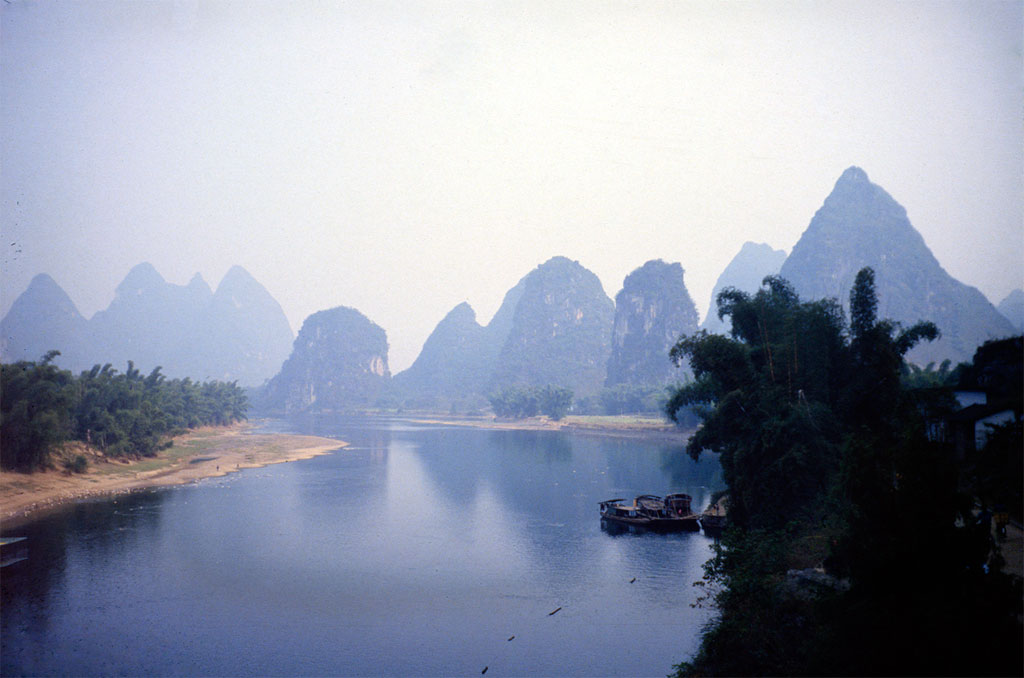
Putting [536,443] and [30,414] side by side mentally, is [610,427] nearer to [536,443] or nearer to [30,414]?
[536,443]

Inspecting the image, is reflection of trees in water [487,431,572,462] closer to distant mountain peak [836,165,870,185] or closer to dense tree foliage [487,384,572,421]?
dense tree foliage [487,384,572,421]

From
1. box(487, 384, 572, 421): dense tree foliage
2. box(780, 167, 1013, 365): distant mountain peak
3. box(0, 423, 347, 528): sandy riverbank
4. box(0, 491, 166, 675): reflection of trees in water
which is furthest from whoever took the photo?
box(487, 384, 572, 421): dense tree foliage

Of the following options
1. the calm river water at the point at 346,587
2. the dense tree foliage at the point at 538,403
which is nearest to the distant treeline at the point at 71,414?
the calm river water at the point at 346,587

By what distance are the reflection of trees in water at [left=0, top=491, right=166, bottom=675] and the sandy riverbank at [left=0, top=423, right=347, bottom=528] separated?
2289 millimetres

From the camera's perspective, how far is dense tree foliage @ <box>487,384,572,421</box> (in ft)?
439

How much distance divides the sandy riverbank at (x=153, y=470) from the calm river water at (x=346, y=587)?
2929mm

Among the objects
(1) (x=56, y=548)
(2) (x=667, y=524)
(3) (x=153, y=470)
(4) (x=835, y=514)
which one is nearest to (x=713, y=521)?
(2) (x=667, y=524)

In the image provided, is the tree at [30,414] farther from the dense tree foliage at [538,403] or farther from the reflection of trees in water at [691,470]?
the dense tree foliage at [538,403]

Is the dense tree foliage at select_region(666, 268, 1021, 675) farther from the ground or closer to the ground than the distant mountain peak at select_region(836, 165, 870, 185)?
closer to the ground

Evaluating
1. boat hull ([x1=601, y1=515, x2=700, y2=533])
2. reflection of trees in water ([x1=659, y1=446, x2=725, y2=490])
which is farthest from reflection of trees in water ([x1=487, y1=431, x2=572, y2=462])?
boat hull ([x1=601, y1=515, x2=700, y2=533])

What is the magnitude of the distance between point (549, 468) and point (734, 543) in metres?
43.0

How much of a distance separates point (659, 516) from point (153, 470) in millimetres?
43543

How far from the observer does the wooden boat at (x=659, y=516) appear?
115 ft

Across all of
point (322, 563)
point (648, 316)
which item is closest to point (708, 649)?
point (322, 563)
